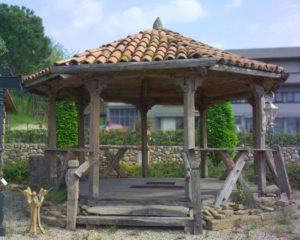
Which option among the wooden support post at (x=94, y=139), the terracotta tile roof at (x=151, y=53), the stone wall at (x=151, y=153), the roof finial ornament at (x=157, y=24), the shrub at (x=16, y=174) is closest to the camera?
the terracotta tile roof at (x=151, y=53)

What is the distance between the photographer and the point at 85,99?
11.8m

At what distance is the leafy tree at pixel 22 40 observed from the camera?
36531mm


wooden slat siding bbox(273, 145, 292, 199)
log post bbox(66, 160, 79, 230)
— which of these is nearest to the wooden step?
log post bbox(66, 160, 79, 230)

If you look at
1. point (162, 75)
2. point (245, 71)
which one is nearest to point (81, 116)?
point (162, 75)

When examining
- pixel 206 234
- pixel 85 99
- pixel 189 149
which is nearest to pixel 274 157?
pixel 189 149

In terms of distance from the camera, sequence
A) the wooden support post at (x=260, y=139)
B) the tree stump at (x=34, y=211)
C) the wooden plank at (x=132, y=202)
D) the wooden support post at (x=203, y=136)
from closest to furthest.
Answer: the tree stump at (x=34, y=211) → the wooden plank at (x=132, y=202) → the wooden support post at (x=260, y=139) → the wooden support post at (x=203, y=136)

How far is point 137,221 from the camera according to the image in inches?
308

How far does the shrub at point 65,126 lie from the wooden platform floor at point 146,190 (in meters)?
6.31

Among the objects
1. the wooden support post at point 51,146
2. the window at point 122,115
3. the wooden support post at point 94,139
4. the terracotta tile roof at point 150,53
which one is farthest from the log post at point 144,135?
the window at point 122,115

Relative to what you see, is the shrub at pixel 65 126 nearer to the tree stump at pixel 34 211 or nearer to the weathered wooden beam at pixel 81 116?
the weathered wooden beam at pixel 81 116

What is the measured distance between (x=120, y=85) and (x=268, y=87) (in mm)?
3872

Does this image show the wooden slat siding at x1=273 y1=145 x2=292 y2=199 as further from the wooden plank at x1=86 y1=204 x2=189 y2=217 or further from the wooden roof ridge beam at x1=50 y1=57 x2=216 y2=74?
the wooden roof ridge beam at x1=50 y1=57 x2=216 y2=74

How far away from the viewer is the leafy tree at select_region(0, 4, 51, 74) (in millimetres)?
36531

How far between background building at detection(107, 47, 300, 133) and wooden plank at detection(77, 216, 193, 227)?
36248 millimetres
